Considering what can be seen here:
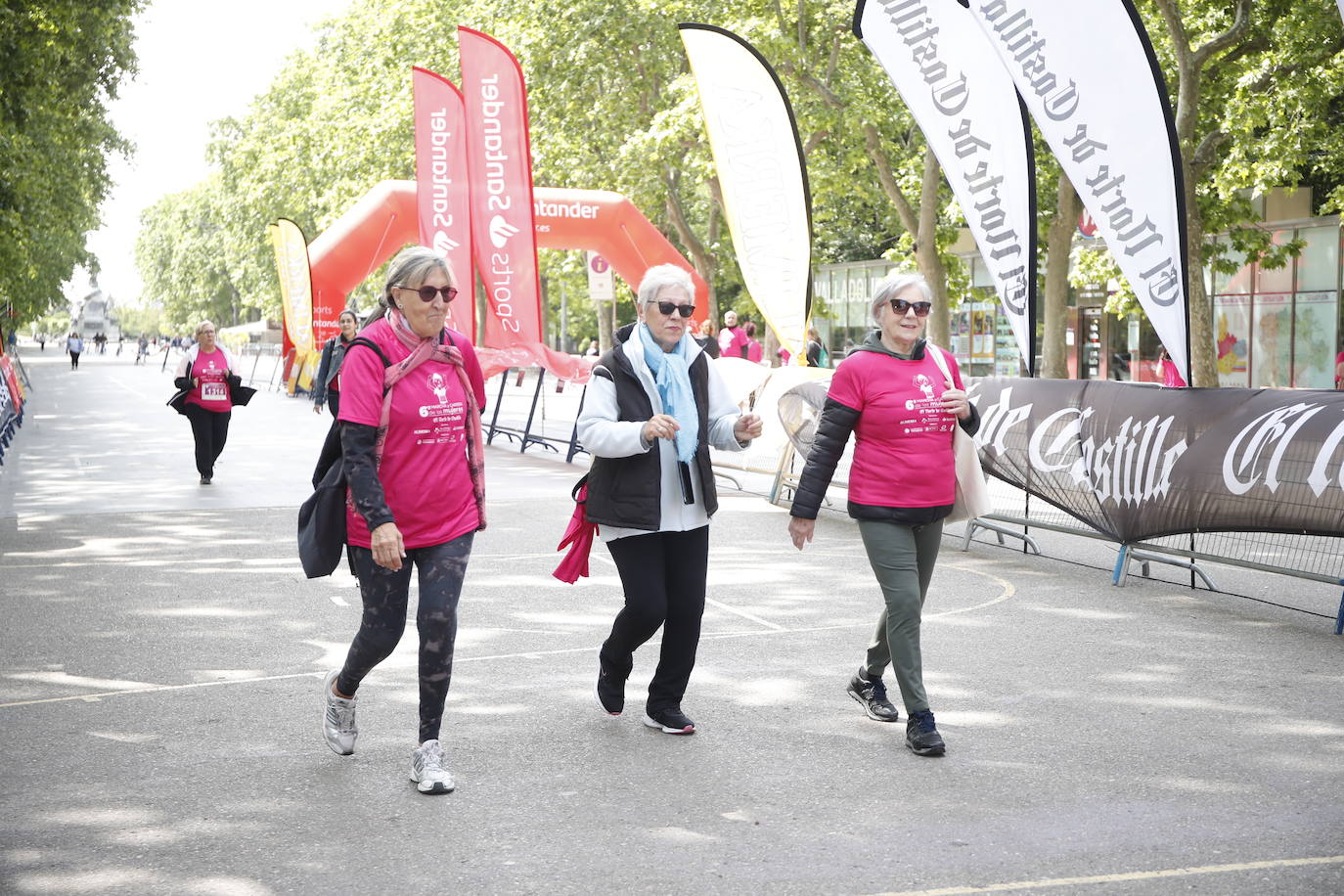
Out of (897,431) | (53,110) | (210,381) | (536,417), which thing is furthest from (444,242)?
(897,431)

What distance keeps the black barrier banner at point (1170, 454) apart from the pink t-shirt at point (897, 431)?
304 cm

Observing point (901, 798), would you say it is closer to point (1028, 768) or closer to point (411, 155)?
point (1028, 768)

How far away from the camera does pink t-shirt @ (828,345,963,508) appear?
5.59 m

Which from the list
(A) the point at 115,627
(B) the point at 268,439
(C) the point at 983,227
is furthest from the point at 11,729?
(B) the point at 268,439

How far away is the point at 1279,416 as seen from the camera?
811cm

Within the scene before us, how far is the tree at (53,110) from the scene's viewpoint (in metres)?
18.7

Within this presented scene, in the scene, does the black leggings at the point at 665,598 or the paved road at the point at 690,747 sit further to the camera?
the black leggings at the point at 665,598

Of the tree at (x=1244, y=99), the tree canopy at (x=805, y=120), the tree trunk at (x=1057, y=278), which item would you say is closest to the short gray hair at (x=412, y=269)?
the tree at (x=1244, y=99)

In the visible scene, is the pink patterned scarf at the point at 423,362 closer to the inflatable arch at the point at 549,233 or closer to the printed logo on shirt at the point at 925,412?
the printed logo on shirt at the point at 925,412

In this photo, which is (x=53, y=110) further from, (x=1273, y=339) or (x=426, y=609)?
(x=1273, y=339)

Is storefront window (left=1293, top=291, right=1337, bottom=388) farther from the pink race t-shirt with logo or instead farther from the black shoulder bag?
the black shoulder bag

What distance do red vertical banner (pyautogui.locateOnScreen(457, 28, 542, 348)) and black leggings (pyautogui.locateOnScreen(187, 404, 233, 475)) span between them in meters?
4.02

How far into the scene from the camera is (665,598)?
5.56 meters

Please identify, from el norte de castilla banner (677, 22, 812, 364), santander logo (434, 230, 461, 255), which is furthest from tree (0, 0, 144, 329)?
el norte de castilla banner (677, 22, 812, 364)
